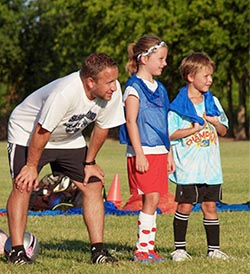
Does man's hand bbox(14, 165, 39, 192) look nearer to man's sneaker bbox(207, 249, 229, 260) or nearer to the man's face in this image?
the man's face

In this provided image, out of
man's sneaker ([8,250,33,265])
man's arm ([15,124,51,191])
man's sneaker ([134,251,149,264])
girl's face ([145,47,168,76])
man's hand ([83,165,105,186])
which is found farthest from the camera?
girl's face ([145,47,168,76])

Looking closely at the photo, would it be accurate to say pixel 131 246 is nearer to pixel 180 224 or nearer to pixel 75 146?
pixel 180 224

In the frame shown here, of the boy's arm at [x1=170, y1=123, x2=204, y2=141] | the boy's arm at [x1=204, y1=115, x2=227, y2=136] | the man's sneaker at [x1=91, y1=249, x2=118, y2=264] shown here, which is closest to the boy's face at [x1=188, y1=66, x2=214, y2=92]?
the boy's arm at [x1=204, y1=115, x2=227, y2=136]

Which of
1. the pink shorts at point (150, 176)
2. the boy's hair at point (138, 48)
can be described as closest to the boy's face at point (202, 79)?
the boy's hair at point (138, 48)

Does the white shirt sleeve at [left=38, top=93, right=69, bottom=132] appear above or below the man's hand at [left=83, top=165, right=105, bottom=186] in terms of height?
above

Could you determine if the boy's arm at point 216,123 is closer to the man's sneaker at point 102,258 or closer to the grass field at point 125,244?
the grass field at point 125,244

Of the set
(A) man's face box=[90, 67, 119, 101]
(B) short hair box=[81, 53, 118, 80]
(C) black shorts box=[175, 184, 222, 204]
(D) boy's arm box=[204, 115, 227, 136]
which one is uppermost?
(B) short hair box=[81, 53, 118, 80]

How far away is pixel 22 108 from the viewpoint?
8.49 meters

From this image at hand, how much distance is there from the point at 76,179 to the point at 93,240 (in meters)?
0.54

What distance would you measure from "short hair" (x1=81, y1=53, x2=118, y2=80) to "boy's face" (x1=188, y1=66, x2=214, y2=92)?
109 cm

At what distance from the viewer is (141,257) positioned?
851cm

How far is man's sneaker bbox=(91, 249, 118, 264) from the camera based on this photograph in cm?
834

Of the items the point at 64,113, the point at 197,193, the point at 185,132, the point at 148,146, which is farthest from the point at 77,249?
the point at 64,113

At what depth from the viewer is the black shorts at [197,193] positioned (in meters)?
8.82
